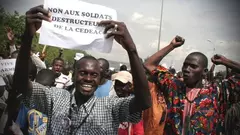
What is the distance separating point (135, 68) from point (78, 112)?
1.65ft

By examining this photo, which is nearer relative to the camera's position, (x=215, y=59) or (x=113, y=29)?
(x=113, y=29)

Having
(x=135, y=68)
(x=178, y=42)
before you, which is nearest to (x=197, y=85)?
(x=178, y=42)

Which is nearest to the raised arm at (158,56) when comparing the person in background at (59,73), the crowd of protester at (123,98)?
the crowd of protester at (123,98)

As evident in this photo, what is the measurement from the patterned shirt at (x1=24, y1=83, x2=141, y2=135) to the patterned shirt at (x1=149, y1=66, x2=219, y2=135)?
1.06 meters

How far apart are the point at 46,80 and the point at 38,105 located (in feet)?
7.00

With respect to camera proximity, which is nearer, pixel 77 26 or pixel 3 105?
pixel 77 26

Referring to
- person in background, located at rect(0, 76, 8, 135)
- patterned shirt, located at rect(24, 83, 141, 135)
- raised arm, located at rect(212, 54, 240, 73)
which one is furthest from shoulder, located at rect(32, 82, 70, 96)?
raised arm, located at rect(212, 54, 240, 73)

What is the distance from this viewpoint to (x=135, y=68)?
7.47 feet

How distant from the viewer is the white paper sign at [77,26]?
2.44 meters

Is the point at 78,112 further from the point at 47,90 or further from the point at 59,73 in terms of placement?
the point at 59,73

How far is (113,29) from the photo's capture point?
93.0 inches

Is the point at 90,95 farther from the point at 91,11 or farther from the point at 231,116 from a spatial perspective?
the point at 231,116

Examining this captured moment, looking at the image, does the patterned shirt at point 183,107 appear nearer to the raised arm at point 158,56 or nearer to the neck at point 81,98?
the raised arm at point 158,56

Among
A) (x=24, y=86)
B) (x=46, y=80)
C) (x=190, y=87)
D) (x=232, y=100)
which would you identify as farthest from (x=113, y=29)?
(x=46, y=80)
